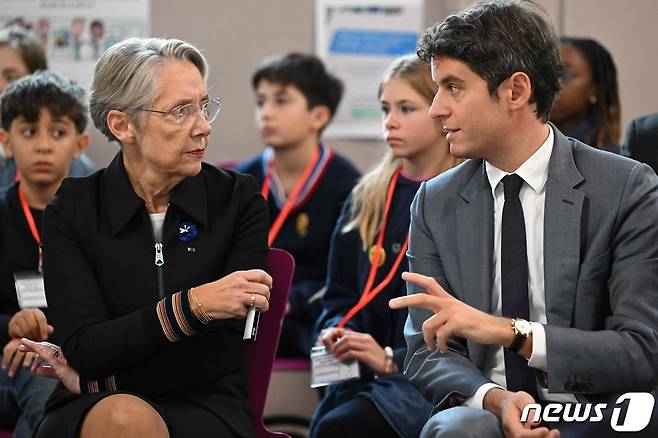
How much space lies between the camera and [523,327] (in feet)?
7.34

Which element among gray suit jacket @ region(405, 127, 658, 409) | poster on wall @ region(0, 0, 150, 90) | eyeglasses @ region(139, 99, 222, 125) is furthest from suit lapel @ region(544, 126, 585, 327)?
poster on wall @ region(0, 0, 150, 90)

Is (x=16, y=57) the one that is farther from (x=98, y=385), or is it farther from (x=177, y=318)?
(x=177, y=318)

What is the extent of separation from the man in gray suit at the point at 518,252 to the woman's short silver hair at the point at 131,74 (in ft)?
2.33

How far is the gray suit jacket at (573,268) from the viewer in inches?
88.0

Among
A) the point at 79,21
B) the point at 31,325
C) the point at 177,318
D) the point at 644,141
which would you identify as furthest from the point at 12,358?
the point at 79,21

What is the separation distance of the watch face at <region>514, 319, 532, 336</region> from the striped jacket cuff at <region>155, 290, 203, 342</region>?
793mm

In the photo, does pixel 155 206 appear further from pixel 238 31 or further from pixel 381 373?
pixel 238 31

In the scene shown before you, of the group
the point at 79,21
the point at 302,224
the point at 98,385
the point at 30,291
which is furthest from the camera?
the point at 79,21

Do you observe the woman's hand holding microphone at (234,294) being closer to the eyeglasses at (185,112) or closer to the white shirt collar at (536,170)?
the eyeglasses at (185,112)

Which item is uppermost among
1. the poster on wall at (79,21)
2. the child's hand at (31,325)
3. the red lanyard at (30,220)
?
the poster on wall at (79,21)

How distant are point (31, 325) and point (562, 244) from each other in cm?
170

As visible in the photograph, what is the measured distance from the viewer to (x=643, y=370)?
7.36ft

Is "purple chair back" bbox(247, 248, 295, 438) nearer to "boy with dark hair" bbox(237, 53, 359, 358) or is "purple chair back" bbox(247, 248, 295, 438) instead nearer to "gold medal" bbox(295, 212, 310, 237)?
"boy with dark hair" bbox(237, 53, 359, 358)

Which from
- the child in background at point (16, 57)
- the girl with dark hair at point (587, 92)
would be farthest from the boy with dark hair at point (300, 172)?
the girl with dark hair at point (587, 92)
